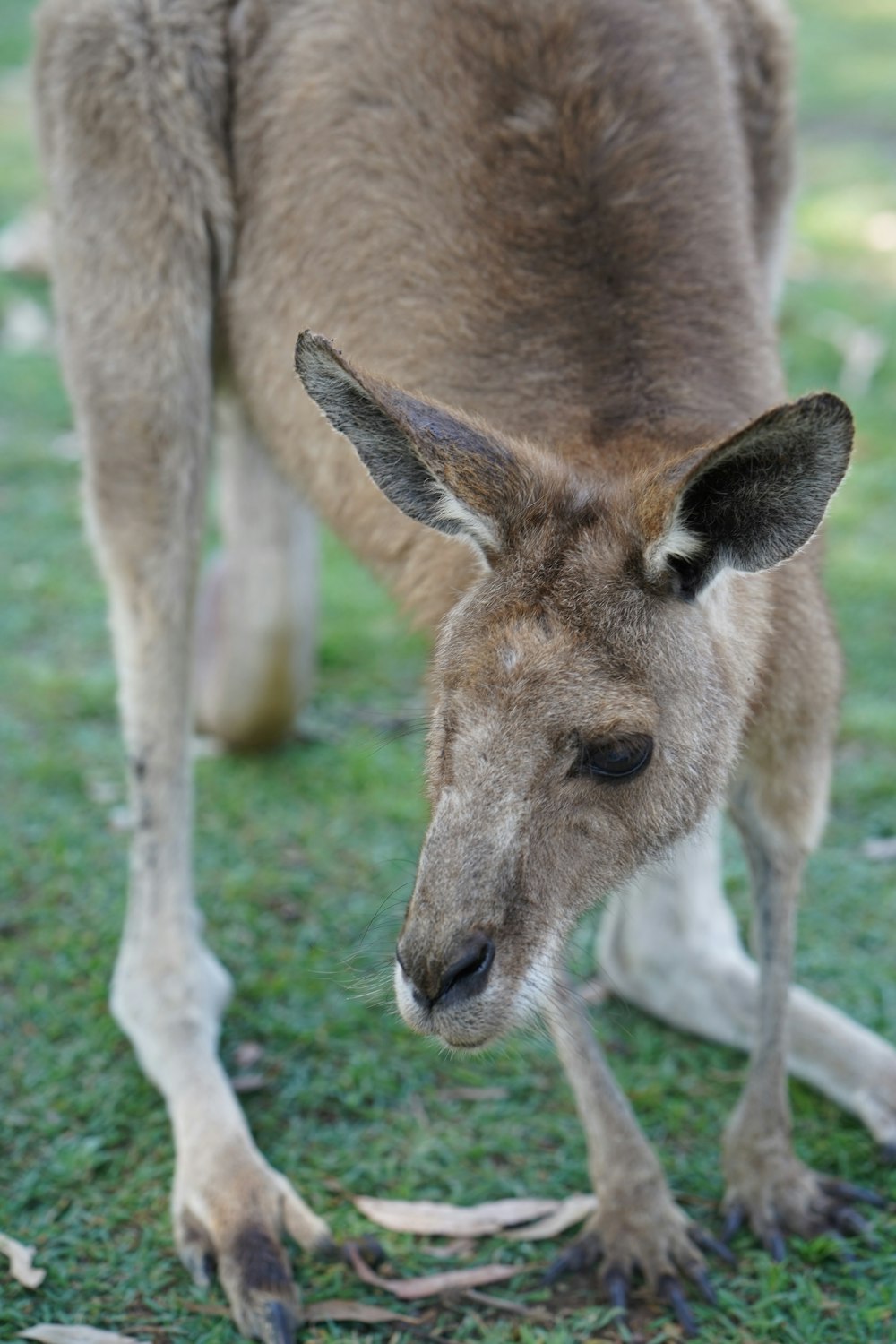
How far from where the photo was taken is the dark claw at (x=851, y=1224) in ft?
8.39

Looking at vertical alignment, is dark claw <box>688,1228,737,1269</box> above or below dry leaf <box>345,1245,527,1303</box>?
above

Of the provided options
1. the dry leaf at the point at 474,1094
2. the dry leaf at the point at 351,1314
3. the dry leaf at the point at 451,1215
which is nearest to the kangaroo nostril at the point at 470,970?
the dry leaf at the point at 351,1314

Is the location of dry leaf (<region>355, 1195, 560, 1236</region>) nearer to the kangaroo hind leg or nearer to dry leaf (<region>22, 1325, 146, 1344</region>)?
the kangaroo hind leg

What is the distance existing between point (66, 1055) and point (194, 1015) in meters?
0.29

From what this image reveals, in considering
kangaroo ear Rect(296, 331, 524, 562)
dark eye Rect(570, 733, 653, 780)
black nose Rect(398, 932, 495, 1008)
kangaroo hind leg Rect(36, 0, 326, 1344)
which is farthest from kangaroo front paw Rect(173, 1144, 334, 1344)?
kangaroo ear Rect(296, 331, 524, 562)

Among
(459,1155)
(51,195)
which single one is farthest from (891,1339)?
(51,195)

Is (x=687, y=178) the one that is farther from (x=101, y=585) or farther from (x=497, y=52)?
(x=101, y=585)

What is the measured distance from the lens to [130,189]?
2951 millimetres

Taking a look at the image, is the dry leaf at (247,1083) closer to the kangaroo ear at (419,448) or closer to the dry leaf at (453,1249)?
the dry leaf at (453,1249)

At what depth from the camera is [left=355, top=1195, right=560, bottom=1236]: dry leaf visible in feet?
8.54

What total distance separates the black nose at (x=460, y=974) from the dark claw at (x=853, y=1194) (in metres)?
1.09

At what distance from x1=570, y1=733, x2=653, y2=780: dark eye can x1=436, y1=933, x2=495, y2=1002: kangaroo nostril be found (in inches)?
9.5

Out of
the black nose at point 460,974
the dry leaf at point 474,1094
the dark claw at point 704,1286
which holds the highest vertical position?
the black nose at point 460,974

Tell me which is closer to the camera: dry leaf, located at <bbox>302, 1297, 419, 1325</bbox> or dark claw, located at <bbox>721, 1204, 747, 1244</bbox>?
dry leaf, located at <bbox>302, 1297, 419, 1325</bbox>
